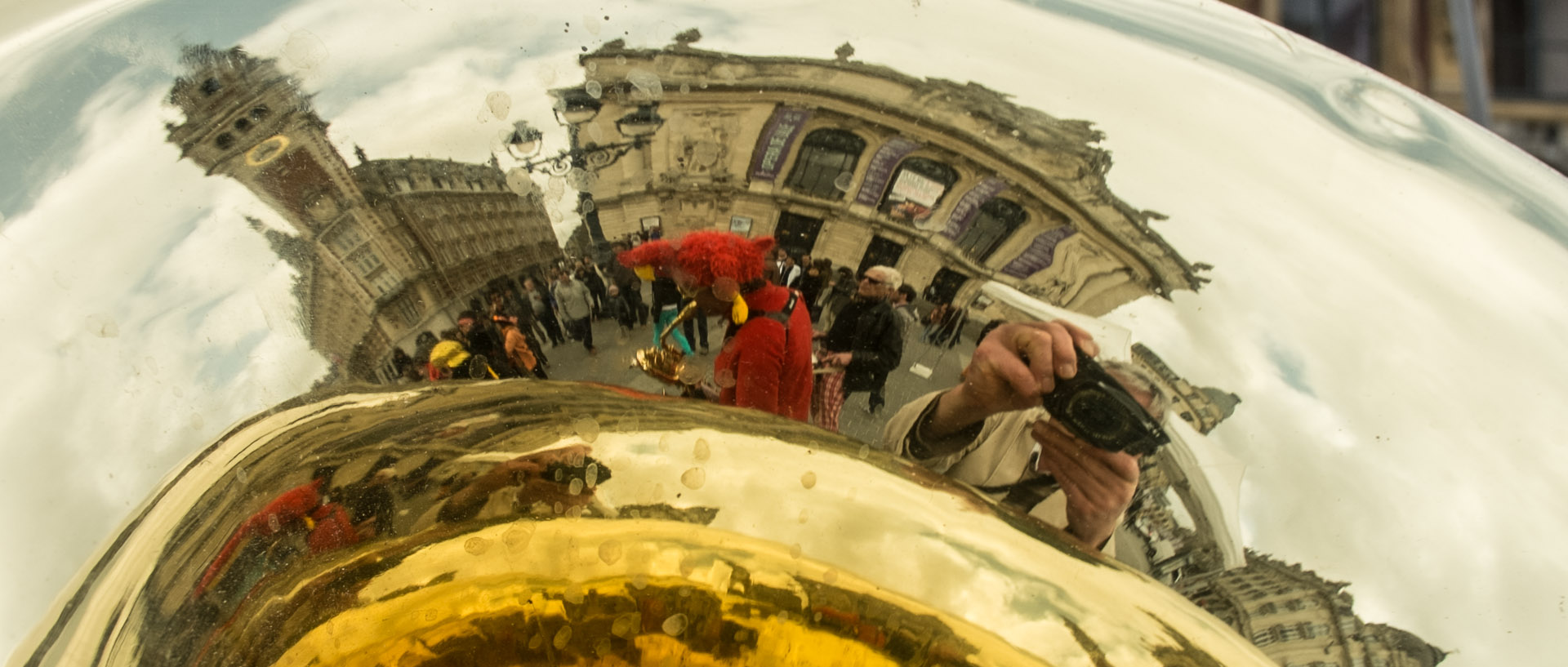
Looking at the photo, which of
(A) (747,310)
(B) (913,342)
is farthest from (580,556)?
(B) (913,342)

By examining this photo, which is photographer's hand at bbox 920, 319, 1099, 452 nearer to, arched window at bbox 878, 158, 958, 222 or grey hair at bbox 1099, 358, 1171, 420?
grey hair at bbox 1099, 358, 1171, 420

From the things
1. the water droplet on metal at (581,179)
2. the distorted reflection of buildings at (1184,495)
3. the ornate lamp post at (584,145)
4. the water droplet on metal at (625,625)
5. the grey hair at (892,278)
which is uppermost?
the ornate lamp post at (584,145)

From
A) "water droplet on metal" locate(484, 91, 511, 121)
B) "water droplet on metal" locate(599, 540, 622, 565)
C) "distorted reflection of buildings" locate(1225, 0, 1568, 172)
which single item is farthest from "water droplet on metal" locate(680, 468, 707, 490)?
"distorted reflection of buildings" locate(1225, 0, 1568, 172)

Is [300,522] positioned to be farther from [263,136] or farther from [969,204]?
[969,204]

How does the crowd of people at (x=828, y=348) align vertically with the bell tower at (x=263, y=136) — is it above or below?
below

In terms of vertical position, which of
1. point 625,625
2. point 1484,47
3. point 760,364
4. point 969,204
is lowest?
point 625,625

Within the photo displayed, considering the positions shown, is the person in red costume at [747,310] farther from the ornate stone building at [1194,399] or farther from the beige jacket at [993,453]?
the ornate stone building at [1194,399]

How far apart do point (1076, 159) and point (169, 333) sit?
988 millimetres

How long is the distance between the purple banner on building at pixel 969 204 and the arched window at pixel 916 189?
0.02 m

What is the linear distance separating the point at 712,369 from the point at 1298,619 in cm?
69

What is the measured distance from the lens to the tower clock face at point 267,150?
87 centimetres

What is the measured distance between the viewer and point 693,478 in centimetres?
94

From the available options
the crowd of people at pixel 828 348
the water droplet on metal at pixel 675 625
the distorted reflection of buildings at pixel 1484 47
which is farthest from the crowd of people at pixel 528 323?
the distorted reflection of buildings at pixel 1484 47

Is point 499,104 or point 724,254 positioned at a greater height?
point 499,104
